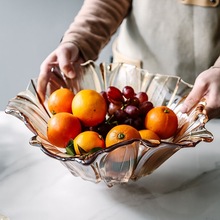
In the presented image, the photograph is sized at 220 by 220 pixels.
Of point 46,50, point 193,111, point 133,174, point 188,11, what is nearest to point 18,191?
point 133,174

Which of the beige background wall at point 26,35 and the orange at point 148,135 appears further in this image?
the beige background wall at point 26,35

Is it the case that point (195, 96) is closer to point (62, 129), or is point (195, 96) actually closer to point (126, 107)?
point (126, 107)

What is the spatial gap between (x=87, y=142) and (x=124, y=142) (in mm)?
72

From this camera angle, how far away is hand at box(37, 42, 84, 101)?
0.83m

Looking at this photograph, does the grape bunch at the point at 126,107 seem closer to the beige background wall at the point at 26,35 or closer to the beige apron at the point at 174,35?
the beige apron at the point at 174,35

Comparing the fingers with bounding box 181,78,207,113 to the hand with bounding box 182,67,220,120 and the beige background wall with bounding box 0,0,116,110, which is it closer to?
the hand with bounding box 182,67,220,120

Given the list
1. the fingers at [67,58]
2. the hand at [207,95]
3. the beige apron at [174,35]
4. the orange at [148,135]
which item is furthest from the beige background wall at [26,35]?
the orange at [148,135]

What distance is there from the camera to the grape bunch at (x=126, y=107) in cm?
70

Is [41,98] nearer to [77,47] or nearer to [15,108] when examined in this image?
[15,108]

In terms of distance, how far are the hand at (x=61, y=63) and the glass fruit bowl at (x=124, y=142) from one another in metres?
0.01

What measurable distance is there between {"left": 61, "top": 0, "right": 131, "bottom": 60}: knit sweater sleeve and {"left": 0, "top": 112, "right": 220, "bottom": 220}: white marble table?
0.31m

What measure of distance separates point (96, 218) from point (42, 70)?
1.12ft

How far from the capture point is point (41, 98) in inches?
31.5

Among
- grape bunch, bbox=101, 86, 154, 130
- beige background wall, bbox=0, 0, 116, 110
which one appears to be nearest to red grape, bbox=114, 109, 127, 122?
grape bunch, bbox=101, 86, 154, 130
